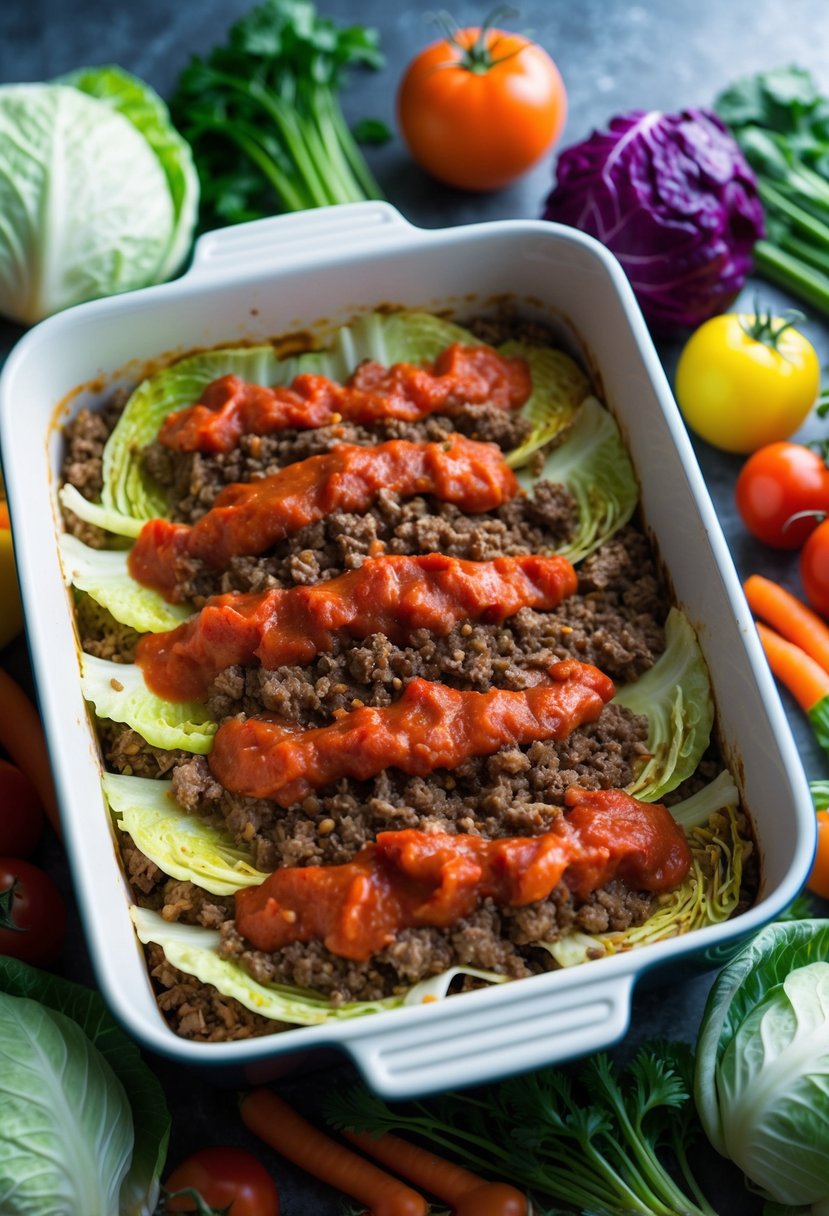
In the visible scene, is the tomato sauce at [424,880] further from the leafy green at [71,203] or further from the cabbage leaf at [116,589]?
the leafy green at [71,203]

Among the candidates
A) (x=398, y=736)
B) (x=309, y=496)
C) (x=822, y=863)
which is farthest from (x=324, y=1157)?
(x=309, y=496)

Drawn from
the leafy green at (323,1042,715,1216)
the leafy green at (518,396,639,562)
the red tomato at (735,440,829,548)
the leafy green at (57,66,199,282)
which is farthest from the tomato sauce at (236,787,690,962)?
the leafy green at (57,66,199,282)

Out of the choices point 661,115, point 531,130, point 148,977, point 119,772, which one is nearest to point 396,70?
point 531,130

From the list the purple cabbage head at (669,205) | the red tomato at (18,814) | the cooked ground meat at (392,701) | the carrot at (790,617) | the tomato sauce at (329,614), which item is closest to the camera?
the cooked ground meat at (392,701)

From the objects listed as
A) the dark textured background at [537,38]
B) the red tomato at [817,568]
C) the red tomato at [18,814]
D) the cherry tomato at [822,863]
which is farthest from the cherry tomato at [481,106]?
the red tomato at [18,814]

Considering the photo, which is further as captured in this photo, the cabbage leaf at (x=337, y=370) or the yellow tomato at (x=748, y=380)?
the yellow tomato at (x=748, y=380)
